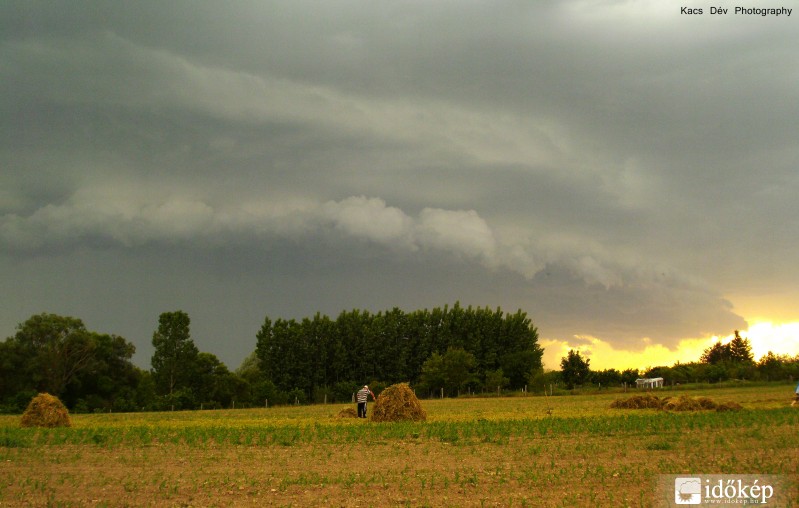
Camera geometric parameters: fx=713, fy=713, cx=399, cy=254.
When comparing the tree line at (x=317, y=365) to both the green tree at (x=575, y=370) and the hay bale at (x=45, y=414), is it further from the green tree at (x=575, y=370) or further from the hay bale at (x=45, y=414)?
the hay bale at (x=45, y=414)

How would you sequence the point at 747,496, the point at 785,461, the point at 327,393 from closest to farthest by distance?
the point at 747,496
the point at 785,461
the point at 327,393

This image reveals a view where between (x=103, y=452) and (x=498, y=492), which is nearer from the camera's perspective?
(x=498, y=492)

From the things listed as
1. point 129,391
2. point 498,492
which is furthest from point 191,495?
point 129,391

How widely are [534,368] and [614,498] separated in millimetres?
100452

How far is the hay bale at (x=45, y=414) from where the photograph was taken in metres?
35.7

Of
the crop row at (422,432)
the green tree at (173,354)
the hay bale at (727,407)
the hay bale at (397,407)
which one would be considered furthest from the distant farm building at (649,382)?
the crop row at (422,432)

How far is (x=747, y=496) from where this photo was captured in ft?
48.9

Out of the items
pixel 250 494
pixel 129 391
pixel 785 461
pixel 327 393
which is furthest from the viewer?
pixel 327 393

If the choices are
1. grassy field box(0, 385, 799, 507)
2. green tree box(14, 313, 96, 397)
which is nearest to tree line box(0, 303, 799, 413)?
green tree box(14, 313, 96, 397)

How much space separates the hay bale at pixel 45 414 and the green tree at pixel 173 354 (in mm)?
61343

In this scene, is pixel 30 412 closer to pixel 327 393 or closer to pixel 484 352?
pixel 327 393

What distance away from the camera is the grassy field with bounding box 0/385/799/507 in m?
15.6

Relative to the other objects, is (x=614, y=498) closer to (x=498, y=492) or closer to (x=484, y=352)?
(x=498, y=492)

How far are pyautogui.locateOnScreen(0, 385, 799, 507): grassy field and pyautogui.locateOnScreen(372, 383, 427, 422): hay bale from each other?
22.0 feet
